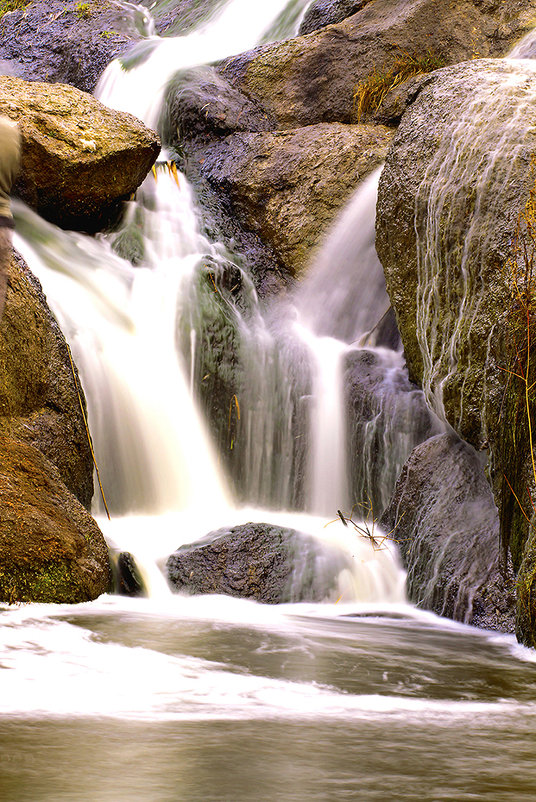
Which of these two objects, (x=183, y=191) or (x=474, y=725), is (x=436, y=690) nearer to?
(x=474, y=725)

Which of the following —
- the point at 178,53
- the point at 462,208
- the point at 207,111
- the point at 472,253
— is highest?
the point at 178,53

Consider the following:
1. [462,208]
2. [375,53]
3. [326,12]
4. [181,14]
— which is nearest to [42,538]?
[462,208]

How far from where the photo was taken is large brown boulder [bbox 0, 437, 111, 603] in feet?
12.7

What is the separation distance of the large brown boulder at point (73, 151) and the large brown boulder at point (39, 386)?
2015 mm

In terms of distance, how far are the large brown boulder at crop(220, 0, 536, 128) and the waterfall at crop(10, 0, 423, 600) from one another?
1428 mm

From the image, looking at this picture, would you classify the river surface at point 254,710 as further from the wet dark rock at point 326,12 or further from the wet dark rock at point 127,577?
the wet dark rock at point 326,12

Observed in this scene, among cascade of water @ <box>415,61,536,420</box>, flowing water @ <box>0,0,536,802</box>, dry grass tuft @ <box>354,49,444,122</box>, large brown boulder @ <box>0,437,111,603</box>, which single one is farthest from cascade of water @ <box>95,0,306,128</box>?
large brown boulder @ <box>0,437,111,603</box>

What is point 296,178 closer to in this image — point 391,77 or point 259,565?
point 391,77

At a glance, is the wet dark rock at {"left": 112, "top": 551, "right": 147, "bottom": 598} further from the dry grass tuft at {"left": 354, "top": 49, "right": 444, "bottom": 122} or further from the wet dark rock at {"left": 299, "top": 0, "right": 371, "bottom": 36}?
the wet dark rock at {"left": 299, "top": 0, "right": 371, "bottom": 36}

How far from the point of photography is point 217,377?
6.42 m

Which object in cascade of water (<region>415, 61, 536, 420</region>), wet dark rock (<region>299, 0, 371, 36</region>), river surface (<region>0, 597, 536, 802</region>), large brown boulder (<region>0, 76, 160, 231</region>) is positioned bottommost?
river surface (<region>0, 597, 536, 802</region>)

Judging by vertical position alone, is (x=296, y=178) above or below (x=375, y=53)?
below

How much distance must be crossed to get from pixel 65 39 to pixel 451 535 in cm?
837

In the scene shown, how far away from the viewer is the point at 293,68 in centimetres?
877
